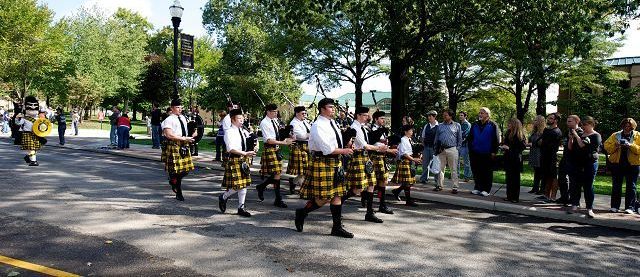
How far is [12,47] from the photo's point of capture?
35469 millimetres

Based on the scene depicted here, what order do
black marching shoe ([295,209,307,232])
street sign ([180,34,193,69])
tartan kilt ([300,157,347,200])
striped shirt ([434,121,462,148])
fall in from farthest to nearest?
street sign ([180,34,193,69])
striped shirt ([434,121,462,148])
black marching shoe ([295,209,307,232])
tartan kilt ([300,157,347,200])

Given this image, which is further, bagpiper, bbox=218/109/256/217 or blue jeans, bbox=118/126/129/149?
blue jeans, bbox=118/126/129/149

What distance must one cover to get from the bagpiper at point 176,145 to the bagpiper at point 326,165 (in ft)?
9.60

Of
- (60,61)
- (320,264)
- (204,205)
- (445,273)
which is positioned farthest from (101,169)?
(60,61)

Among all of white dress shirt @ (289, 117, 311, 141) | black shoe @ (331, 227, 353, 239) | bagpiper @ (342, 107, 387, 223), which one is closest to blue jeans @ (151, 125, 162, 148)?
white dress shirt @ (289, 117, 311, 141)

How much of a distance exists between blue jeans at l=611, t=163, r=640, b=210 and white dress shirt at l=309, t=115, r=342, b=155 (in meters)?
5.36

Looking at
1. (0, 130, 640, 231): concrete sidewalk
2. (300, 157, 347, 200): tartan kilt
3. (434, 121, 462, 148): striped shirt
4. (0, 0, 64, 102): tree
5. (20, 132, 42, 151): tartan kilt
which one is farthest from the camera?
(0, 0, 64, 102): tree

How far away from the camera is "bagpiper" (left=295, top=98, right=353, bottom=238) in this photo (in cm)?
580

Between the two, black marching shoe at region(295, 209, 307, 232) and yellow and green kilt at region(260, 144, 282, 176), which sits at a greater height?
yellow and green kilt at region(260, 144, 282, 176)

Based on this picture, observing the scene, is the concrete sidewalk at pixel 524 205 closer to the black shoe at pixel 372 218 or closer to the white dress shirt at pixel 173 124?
the black shoe at pixel 372 218

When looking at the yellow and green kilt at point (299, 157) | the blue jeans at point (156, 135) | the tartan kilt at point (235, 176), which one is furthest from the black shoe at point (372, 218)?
the blue jeans at point (156, 135)

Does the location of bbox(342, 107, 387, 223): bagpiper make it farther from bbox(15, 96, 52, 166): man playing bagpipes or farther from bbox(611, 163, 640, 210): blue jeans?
bbox(15, 96, 52, 166): man playing bagpipes

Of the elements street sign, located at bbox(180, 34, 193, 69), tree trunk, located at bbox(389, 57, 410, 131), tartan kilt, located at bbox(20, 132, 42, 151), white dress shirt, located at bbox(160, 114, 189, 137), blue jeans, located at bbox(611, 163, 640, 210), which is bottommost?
blue jeans, located at bbox(611, 163, 640, 210)

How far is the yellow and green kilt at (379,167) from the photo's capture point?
25.0 ft
